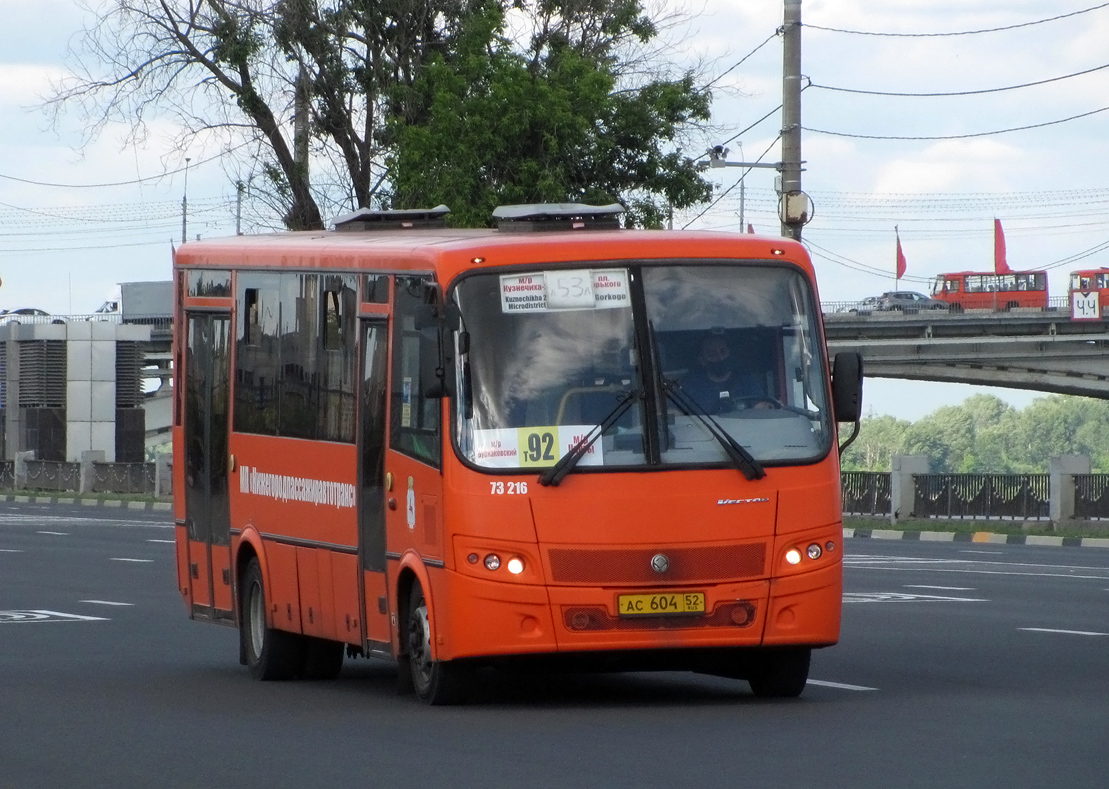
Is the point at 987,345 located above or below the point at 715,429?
above

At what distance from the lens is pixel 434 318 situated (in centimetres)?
1105

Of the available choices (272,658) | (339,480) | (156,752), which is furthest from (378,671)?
(156,752)

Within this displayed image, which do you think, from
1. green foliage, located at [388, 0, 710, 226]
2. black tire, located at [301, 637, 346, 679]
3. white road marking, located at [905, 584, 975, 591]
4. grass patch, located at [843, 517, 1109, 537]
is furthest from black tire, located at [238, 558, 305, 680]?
grass patch, located at [843, 517, 1109, 537]

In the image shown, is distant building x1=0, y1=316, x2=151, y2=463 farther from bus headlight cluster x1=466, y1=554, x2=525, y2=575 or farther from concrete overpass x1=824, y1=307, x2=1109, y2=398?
bus headlight cluster x1=466, y1=554, x2=525, y2=575

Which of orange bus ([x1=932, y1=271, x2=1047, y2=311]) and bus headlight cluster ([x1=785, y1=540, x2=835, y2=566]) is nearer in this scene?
bus headlight cluster ([x1=785, y1=540, x2=835, y2=566])

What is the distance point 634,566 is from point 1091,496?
30.5 m

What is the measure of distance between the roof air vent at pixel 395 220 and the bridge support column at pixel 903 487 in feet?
95.4

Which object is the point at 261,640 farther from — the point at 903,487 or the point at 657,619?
the point at 903,487

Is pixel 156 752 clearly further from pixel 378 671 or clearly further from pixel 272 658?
pixel 378 671

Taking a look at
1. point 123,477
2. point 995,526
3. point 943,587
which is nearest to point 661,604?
point 943,587

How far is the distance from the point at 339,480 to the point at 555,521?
213 centimetres

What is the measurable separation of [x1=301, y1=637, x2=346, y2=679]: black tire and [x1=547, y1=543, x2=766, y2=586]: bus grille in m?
3.42

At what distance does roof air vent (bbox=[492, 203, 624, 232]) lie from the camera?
486 inches

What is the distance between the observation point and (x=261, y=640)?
13852mm
